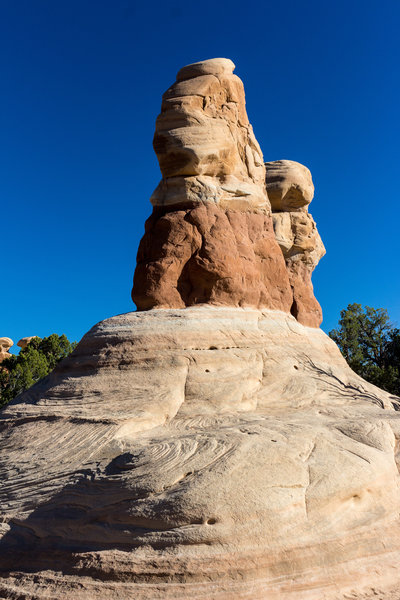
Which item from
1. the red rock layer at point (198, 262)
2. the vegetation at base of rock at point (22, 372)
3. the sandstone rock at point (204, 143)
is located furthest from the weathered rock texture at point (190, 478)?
the vegetation at base of rock at point (22, 372)

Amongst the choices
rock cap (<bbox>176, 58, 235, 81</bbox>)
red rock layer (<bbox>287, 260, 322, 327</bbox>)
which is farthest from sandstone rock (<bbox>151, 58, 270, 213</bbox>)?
red rock layer (<bbox>287, 260, 322, 327</bbox>)

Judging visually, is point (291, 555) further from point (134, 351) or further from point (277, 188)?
→ point (277, 188)

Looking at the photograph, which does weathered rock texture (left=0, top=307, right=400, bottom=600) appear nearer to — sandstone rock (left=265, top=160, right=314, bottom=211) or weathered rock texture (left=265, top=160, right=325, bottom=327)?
weathered rock texture (left=265, top=160, right=325, bottom=327)

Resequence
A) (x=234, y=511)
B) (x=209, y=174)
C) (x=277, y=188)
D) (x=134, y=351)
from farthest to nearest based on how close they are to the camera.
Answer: (x=277, y=188) < (x=209, y=174) < (x=134, y=351) < (x=234, y=511)

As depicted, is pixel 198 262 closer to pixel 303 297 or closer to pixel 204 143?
pixel 204 143

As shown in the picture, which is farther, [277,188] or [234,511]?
[277,188]

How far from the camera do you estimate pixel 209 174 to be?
1168 cm

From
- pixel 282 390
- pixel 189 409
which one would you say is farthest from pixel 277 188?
pixel 189 409

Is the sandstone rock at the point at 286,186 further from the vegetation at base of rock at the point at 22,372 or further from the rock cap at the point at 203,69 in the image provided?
the vegetation at base of rock at the point at 22,372

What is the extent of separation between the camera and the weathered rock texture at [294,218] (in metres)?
16.2

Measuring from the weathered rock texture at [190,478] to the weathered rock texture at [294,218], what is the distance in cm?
736

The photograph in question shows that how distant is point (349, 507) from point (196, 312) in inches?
186

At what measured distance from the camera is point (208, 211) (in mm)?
11234

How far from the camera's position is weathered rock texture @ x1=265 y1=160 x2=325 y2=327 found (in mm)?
16188
